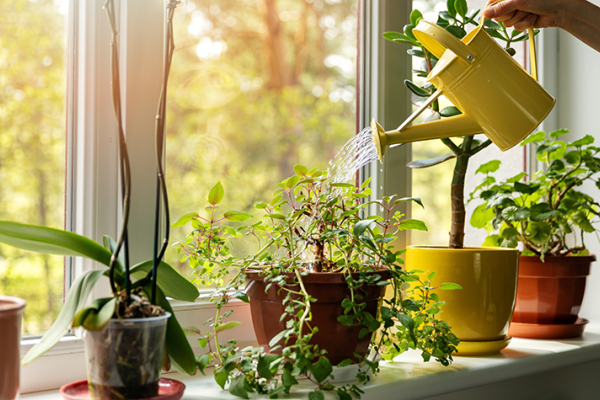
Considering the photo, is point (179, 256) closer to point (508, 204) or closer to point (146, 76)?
point (146, 76)

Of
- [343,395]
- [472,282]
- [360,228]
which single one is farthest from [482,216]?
[343,395]

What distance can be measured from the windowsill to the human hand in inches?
25.2

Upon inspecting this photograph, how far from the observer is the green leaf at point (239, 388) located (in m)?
0.72

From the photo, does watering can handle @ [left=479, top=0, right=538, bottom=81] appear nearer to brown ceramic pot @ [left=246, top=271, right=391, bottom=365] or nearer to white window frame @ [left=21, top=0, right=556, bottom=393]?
brown ceramic pot @ [left=246, top=271, right=391, bottom=365]

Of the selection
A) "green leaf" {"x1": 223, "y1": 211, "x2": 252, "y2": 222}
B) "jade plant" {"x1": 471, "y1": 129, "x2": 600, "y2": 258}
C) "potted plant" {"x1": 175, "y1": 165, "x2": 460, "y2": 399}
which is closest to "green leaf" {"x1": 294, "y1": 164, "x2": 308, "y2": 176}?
"potted plant" {"x1": 175, "y1": 165, "x2": 460, "y2": 399}

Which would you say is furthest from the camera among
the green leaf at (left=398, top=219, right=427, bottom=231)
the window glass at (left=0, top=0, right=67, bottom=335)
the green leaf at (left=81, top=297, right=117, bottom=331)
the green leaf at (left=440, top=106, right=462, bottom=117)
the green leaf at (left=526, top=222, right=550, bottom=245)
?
the green leaf at (left=526, top=222, right=550, bottom=245)

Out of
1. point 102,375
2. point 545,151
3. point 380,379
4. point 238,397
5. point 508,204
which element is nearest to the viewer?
point 102,375

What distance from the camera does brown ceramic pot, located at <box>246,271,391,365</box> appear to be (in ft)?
2.57

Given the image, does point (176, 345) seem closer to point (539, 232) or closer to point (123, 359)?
point (123, 359)

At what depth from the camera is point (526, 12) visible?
3.22 feet

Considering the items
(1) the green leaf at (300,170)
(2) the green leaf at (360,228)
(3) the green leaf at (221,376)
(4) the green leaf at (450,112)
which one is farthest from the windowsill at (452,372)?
(4) the green leaf at (450,112)

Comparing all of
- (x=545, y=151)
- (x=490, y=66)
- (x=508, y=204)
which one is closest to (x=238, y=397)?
(x=490, y=66)

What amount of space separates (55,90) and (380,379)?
2.34ft

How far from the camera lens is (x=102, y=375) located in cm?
61
